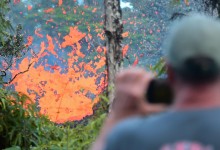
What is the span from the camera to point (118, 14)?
665 cm

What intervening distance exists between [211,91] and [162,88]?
0.50 feet

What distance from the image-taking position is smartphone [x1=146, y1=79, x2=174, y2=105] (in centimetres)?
162

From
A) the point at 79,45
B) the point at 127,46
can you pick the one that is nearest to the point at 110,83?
the point at 127,46

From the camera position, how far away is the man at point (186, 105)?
1.50 metres

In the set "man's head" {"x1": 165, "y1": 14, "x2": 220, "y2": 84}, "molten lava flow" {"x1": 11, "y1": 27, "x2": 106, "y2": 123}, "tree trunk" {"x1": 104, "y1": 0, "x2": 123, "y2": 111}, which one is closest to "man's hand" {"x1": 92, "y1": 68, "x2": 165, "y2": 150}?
"man's head" {"x1": 165, "y1": 14, "x2": 220, "y2": 84}

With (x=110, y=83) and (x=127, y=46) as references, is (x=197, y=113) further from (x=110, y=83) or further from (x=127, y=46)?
(x=127, y=46)

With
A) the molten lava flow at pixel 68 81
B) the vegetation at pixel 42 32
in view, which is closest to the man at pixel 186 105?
the vegetation at pixel 42 32

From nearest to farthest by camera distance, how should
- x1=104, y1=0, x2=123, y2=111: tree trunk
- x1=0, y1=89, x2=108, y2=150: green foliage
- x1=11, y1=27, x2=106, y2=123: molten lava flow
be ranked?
x1=104, y1=0, x2=123, y2=111: tree trunk < x1=0, y1=89, x2=108, y2=150: green foliage < x1=11, y1=27, x2=106, y2=123: molten lava flow

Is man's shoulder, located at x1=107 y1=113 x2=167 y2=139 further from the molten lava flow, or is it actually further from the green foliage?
the molten lava flow

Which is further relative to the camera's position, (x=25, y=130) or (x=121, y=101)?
(x=25, y=130)

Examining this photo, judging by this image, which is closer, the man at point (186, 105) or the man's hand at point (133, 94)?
the man at point (186, 105)

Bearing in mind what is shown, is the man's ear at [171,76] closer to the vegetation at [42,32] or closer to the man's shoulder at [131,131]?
the man's shoulder at [131,131]

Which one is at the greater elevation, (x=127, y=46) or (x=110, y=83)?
(x=110, y=83)

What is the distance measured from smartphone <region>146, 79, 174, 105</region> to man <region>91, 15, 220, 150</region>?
21mm
